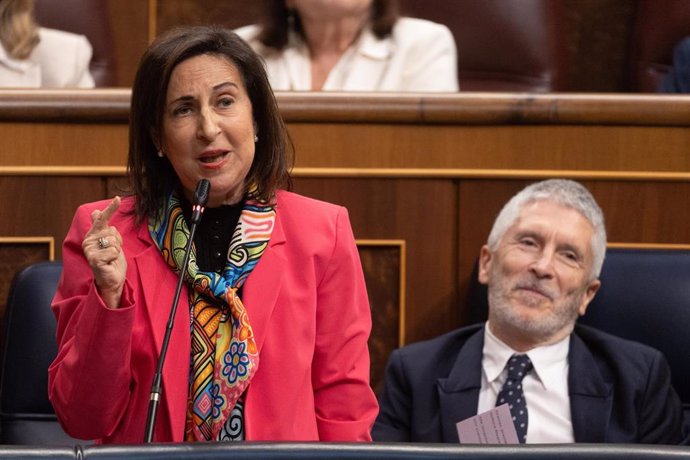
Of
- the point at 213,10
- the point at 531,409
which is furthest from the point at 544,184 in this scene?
the point at 213,10

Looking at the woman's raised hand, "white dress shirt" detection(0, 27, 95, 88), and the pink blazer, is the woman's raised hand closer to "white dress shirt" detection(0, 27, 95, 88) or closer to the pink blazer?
the pink blazer

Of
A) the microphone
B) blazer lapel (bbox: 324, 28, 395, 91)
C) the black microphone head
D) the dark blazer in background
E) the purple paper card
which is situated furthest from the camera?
the dark blazer in background

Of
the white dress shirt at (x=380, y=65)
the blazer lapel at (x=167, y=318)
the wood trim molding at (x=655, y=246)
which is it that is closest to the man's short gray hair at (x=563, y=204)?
the wood trim molding at (x=655, y=246)

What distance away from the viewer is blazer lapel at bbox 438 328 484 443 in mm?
1729

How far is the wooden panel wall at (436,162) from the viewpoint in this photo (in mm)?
1889

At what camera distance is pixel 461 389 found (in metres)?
1.75

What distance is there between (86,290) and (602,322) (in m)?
0.93

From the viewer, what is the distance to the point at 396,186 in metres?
1.92

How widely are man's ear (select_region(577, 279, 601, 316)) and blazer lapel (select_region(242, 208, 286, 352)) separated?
0.69m

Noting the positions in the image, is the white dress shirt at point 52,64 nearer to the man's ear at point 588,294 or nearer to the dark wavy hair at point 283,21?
the dark wavy hair at point 283,21

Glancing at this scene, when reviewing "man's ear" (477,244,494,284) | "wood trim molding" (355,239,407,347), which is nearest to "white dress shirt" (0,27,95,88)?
"wood trim molding" (355,239,407,347)

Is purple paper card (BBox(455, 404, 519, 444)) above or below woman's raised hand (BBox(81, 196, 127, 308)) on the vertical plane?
below

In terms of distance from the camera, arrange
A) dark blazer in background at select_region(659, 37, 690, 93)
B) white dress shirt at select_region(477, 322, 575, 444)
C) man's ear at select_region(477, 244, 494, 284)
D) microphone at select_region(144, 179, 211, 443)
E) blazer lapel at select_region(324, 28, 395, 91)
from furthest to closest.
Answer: dark blazer in background at select_region(659, 37, 690, 93) < blazer lapel at select_region(324, 28, 395, 91) < man's ear at select_region(477, 244, 494, 284) < white dress shirt at select_region(477, 322, 575, 444) < microphone at select_region(144, 179, 211, 443)

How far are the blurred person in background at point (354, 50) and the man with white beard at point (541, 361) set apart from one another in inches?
20.4
